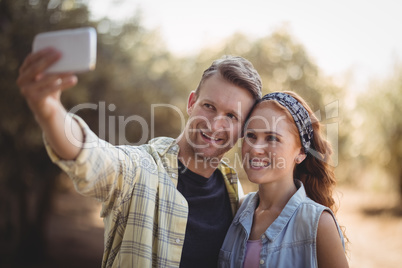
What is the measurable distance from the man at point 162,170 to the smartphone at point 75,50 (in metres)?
0.03

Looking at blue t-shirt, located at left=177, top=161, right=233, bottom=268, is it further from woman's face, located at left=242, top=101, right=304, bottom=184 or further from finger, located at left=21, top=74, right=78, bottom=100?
finger, located at left=21, top=74, right=78, bottom=100

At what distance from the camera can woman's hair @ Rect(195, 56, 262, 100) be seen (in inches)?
104

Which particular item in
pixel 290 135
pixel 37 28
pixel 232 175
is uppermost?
pixel 37 28

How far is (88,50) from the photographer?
4.32 ft

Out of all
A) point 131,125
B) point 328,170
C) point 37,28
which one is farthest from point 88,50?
point 131,125

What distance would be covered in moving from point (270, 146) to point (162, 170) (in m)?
0.78

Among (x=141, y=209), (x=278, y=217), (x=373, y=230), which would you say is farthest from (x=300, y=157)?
(x=373, y=230)

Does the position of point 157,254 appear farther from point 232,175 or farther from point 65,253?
point 65,253

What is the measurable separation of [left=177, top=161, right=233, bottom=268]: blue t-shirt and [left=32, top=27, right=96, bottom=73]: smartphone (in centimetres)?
136

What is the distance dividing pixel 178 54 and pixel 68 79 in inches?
354

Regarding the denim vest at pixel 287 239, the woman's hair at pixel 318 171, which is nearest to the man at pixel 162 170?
the denim vest at pixel 287 239

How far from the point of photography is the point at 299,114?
2.61 meters

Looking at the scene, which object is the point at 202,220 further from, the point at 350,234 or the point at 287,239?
the point at 350,234

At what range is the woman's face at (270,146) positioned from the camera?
2.52 metres
